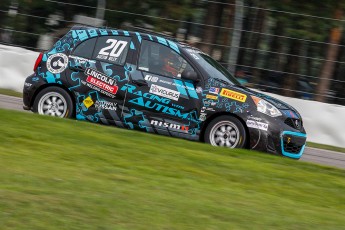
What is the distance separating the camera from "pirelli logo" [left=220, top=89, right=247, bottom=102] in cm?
1155

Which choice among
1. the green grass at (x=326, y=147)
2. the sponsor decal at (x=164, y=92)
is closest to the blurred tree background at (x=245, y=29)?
the green grass at (x=326, y=147)

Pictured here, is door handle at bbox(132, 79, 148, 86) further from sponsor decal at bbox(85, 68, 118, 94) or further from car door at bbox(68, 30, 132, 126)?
sponsor decal at bbox(85, 68, 118, 94)

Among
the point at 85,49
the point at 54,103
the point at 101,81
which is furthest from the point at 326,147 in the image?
the point at 54,103

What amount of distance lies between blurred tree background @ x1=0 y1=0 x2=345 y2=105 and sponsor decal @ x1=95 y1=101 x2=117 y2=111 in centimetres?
542

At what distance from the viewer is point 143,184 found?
727 cm

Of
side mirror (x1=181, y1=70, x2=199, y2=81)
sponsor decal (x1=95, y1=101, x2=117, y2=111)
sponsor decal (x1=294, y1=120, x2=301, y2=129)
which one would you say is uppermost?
side mirror (x1=181, y1=70, x2=199, y2=81)

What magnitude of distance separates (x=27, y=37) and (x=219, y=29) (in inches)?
185

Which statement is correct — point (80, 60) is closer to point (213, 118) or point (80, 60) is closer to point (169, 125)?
point (169, 125)

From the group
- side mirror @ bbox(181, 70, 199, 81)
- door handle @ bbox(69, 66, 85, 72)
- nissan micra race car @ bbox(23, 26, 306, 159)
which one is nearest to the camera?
nissan micra race car @ bbox(23, 26, 306, 159)

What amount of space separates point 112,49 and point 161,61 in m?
0.85

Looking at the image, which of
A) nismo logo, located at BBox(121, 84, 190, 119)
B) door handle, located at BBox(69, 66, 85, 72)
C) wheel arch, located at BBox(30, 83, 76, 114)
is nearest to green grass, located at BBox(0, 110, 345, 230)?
nismo logo, located at BBox(121, 84, 190, 119)

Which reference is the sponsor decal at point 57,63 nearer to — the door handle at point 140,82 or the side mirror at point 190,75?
the door handle at point 140,82

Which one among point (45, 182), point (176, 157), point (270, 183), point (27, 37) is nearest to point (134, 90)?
point (176, 157)

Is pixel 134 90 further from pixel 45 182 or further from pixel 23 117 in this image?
pixel 45 182
